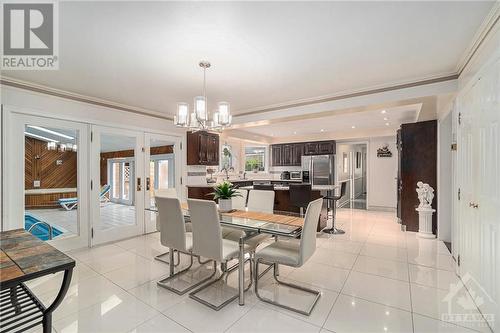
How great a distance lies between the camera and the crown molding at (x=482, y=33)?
1.78 meters

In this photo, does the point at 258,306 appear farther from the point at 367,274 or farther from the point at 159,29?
the point at 159,29

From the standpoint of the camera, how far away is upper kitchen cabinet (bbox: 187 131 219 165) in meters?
5.39

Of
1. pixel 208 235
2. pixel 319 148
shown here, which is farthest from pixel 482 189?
pixel 319 148

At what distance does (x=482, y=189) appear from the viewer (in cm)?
204

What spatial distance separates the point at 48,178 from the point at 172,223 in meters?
2.44

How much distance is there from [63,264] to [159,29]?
1853 millimetres

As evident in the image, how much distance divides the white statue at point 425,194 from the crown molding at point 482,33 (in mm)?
2439

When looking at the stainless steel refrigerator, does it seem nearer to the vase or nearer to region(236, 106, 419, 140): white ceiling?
region(236, 106, 419, 140): white ceiling

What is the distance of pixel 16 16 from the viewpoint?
6.08 feet

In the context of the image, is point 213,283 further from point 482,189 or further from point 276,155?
point 276,155

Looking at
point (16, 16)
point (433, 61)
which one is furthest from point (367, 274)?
point (16, 16)

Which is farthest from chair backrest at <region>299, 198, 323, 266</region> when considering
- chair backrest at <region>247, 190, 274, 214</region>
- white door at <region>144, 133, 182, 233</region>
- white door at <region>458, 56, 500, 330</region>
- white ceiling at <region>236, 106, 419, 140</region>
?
white door at <region>144, 133, 182, 233</region>

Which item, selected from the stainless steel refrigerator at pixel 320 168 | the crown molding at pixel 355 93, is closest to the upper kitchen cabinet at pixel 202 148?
the crown molding at pixel 355 93

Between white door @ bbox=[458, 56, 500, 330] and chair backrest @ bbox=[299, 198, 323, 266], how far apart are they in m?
1.32
